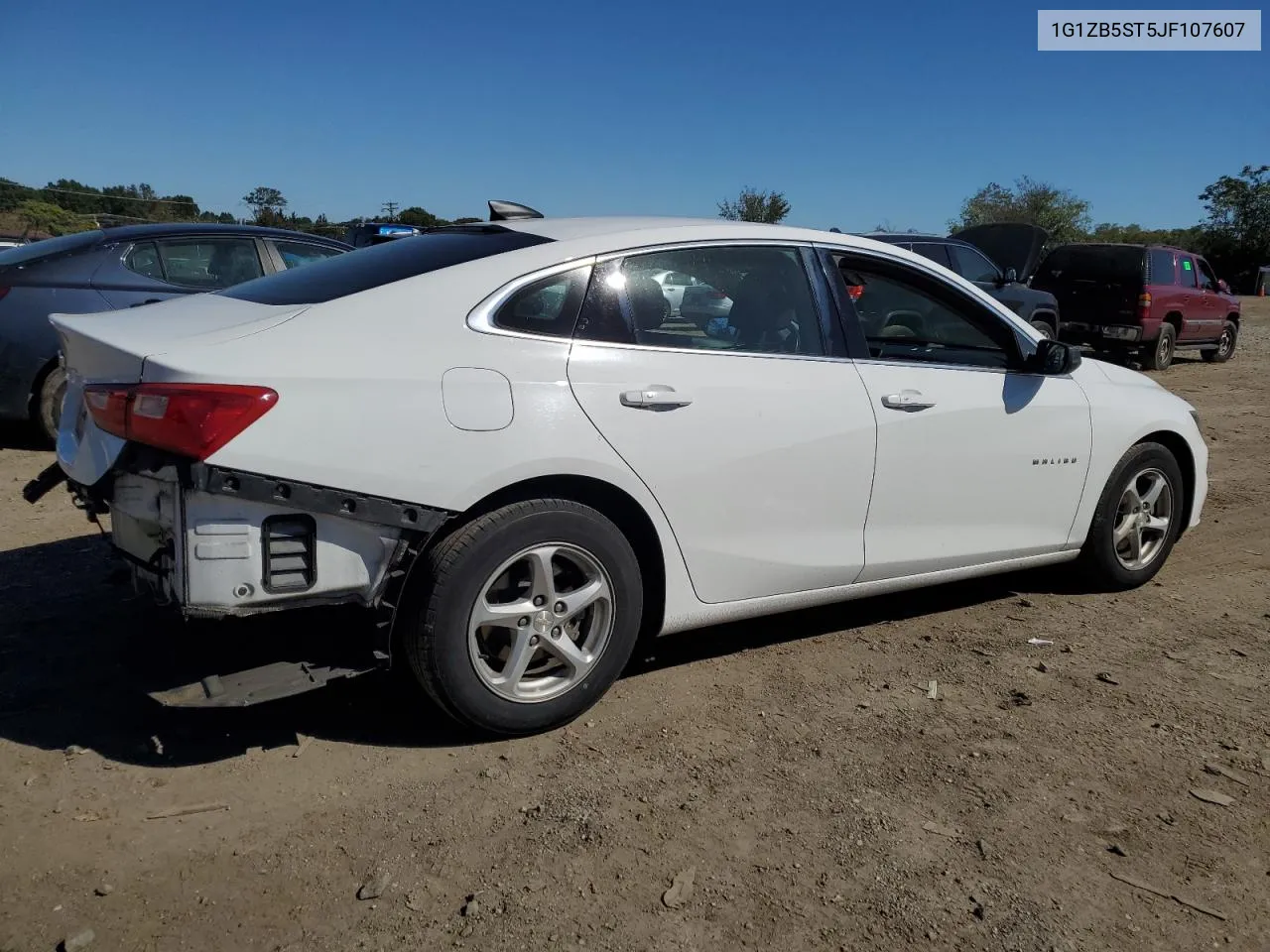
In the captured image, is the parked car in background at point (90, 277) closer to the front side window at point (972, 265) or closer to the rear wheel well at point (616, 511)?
the rear wheel well at point (616, 511)

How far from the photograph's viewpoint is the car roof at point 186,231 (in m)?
7.30

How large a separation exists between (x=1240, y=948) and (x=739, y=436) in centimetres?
198

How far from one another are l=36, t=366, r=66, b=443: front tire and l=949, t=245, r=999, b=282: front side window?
1027cm

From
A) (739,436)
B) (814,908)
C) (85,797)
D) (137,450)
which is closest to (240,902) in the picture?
(85,797)

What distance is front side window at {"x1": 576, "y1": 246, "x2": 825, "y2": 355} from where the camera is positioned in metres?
3.41

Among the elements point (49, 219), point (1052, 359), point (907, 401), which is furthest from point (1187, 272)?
point (49, 219)

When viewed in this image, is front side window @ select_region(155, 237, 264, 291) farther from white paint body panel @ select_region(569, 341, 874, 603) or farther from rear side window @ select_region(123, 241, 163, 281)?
white paint body panel @ select_region(569, 341, 874, 603)

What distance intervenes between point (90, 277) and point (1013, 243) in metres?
14.1

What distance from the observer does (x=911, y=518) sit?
4035 millimetres

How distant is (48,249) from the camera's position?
710 cm

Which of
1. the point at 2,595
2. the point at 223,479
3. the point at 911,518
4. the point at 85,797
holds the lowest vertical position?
the point at 85,797

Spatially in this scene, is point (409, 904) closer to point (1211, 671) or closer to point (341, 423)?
point (341, 423)

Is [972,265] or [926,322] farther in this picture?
[972,265]

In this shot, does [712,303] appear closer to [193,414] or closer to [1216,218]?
[193,414]
